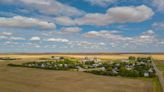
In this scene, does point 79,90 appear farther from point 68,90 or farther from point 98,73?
point 98,73

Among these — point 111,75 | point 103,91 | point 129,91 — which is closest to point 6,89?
point 103,91

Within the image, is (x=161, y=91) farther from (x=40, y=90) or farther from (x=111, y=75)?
(x=111, y=75)

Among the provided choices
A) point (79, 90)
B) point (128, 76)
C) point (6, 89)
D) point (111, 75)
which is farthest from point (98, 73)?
point (6, 89)

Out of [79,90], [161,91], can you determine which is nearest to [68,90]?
[79,90]

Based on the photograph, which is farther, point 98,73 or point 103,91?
point 98,73

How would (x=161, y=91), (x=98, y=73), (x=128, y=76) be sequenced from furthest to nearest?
(x=98, y=73) < (x=128, y=76) < (x=161, y=91)

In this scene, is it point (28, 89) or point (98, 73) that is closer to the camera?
point (28, 89)

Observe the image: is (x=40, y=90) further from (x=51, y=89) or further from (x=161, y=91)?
(x=161, y=91)

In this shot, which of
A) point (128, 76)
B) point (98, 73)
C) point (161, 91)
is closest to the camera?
point (161, 91)
